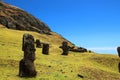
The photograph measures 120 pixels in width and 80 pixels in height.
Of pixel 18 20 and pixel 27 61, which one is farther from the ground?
pixel 18 20

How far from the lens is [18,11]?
136m

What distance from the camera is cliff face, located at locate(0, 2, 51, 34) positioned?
11569 cm

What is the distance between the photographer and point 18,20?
127 metres

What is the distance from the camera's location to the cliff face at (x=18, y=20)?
116 meters

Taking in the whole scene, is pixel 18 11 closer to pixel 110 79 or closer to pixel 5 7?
pixel 5 7

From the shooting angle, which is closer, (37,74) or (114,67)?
(37,74)

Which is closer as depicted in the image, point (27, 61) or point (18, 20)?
point (27, 61)

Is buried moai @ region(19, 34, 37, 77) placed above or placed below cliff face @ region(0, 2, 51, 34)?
below

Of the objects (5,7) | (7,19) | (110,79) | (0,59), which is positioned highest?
(5,7)

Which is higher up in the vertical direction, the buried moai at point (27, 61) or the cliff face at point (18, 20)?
the cliff face at point (18, 20)

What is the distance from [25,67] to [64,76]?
18.8 feet

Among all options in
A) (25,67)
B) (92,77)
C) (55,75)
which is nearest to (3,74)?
(25,67)

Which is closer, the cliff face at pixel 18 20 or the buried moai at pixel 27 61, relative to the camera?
the buried moai at pixel 27 61

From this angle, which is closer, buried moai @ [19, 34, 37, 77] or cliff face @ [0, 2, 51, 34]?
buried moai @ [19, 34, 37, 77]
